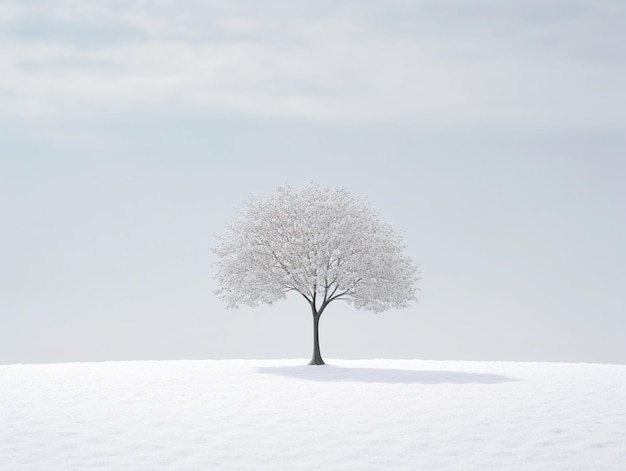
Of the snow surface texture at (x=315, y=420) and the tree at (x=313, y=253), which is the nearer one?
the snow surface texture at (x=315, y=420)

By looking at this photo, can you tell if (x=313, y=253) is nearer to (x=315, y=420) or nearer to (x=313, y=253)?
(x=313, y=253)

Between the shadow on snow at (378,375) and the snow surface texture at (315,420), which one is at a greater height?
the shadow on snow at (378,375)

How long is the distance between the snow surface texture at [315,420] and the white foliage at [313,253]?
437 centimetres

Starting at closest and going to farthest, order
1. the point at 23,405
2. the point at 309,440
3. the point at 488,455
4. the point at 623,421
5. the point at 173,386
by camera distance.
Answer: the point at 488,455
the point at 309,440
the point at 623,421
the point at 23,405
the point at 173,386

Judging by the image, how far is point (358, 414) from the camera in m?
24.6

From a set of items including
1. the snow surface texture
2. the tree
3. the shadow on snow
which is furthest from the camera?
the tree

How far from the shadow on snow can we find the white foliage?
370 centimetres

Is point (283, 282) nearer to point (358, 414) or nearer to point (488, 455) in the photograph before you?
point (358, 414)

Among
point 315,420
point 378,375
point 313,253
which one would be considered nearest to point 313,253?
point 313,253

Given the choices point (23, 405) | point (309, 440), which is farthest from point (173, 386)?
point (309, 440)

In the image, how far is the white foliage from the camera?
3847 cm

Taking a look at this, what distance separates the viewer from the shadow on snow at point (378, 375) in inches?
1288

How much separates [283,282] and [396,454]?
20220mm

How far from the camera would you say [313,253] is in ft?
126
